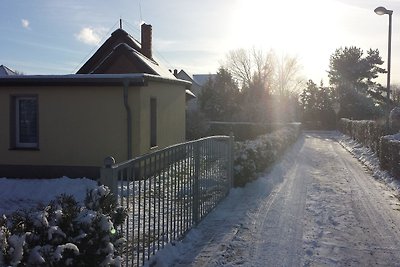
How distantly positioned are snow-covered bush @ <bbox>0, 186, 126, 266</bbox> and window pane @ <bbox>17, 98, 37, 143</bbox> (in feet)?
37.2

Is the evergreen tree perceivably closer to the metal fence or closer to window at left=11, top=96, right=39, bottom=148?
window at left=11, top=96, right=39, bottom=148

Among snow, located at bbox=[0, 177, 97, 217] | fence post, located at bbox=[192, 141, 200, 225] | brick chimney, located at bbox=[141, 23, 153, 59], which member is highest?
brick chimney, located at bbox=[141, 23, 153, 59]

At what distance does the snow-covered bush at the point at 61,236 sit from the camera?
3329 millimetres

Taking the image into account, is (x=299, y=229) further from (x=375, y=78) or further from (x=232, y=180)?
(x=375, y=78)

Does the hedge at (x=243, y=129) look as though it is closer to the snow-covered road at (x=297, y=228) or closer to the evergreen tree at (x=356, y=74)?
the snow-covered road at (x=297, y=228)

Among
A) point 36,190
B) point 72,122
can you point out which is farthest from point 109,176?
point 72,122

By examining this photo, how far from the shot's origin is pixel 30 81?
46.6 feet

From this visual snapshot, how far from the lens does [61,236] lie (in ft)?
11.9

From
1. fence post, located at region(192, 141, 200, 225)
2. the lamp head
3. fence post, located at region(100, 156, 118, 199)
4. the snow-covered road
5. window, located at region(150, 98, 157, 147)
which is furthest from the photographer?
the lamp head

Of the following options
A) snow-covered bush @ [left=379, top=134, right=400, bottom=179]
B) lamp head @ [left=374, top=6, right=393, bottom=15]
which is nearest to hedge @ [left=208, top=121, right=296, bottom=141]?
lamp head @ [left=374, top=6, right=393, bottom=15]

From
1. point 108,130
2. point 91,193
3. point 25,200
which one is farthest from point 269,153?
point 91,193

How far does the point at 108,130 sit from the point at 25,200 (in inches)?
131

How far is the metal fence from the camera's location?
502cm

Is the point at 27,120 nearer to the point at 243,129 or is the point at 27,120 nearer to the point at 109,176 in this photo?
the point at 109,176
